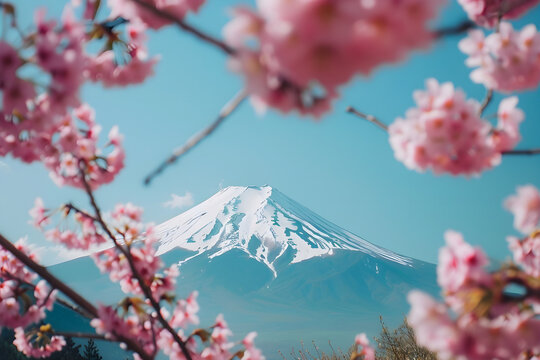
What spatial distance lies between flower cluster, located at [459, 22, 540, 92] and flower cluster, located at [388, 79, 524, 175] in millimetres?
92

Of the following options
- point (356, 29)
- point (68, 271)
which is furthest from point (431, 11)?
point (68, 271)

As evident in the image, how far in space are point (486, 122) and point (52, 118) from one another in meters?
1.27

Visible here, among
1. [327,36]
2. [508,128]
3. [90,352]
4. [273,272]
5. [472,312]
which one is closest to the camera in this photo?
[327,36]

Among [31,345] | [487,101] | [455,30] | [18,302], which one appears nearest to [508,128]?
[487,101]

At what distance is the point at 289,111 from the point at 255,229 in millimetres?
90185

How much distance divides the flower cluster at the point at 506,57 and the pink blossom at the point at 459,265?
0.74m

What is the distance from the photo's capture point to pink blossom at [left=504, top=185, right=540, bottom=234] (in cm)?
112

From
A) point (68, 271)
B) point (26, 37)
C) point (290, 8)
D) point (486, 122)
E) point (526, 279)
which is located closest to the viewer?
point (290, 8)

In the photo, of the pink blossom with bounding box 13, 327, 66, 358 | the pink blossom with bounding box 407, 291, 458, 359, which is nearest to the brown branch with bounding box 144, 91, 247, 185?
the pink blossom with bounding box 407, 291, 458, 359

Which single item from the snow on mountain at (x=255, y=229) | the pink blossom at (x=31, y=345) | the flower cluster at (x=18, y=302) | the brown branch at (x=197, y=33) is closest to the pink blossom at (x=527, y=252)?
the brown branch at (x=197, y=33)

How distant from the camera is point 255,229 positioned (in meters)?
89.9

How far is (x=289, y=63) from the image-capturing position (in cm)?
47

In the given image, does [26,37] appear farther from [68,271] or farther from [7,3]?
[68,271]

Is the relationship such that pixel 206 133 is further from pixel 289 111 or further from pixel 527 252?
pixel 527 252
